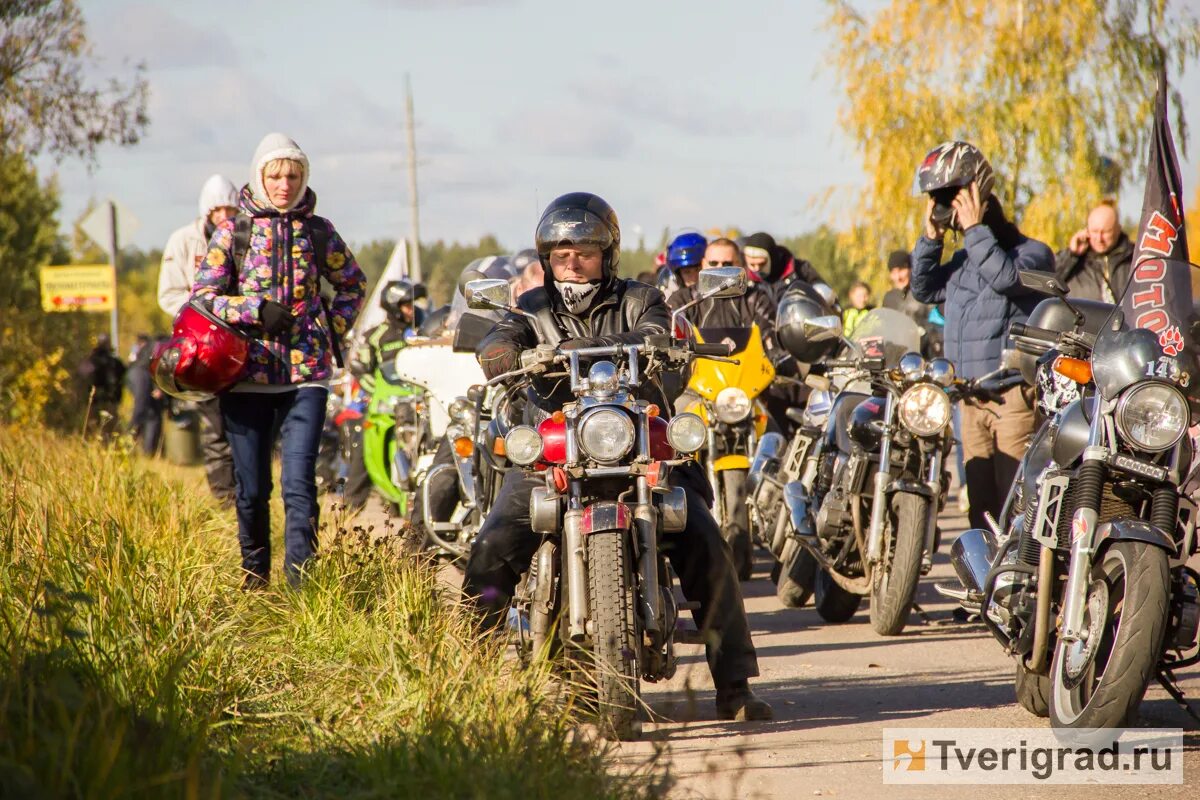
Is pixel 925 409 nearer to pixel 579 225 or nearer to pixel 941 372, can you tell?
pixel 941 372

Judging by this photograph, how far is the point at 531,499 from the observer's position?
5578mm

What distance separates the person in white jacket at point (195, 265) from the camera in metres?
10.1

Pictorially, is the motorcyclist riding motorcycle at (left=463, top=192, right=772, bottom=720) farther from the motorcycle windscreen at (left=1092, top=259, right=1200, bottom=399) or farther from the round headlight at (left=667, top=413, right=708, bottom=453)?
the motorcycle windscreen at (left=1092, top=259, right=1200, bottom=399)

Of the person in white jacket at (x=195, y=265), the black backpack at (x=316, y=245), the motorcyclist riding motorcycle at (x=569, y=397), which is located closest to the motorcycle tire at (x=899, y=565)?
the motorcyclist riding motorcycle at (x=569, y=397)

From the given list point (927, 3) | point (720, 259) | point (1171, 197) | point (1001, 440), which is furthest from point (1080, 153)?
point (1171, 197)

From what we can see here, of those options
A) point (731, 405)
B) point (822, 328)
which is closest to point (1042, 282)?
point (822, 328)

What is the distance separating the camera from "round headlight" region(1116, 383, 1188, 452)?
5254mm

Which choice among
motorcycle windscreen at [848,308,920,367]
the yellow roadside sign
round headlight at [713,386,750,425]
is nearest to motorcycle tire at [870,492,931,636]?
motorcycle windscreen at [848,308,920,367]

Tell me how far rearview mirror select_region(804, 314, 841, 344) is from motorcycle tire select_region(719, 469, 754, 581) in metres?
1.66

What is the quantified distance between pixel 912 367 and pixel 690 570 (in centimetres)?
267

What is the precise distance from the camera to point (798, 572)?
893 cm

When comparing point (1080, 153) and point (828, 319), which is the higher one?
point (1080, 153)

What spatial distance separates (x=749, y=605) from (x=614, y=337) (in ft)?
13.2

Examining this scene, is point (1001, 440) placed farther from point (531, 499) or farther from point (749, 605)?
point (531, 499)
